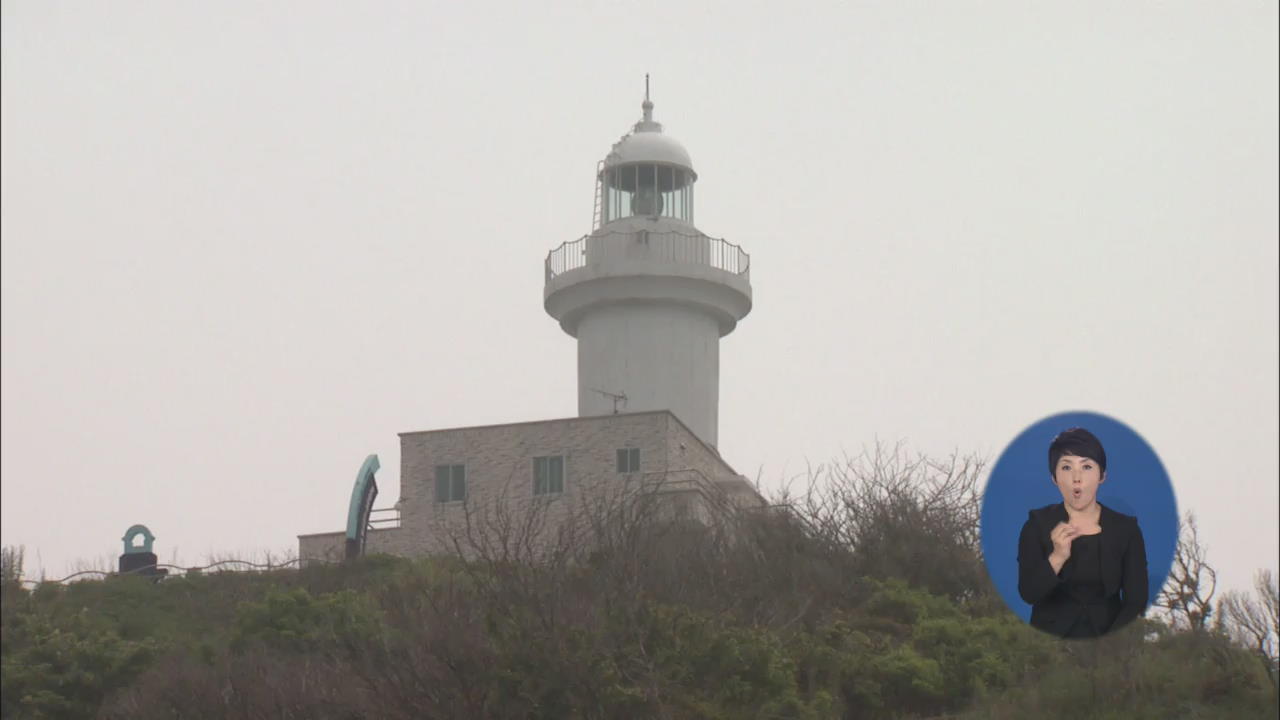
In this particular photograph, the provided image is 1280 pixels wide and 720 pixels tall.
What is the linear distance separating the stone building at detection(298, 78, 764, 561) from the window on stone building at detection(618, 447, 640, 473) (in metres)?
0.02

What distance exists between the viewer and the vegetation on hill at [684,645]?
17.4m

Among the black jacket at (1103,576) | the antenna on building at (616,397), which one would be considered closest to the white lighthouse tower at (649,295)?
the antenna on building at (616,397)

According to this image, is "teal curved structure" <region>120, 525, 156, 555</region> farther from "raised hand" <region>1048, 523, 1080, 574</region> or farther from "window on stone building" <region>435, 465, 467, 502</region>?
"raised hand" <region>1048, 523, 1080, 574</region>

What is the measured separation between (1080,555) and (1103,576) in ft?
0.45

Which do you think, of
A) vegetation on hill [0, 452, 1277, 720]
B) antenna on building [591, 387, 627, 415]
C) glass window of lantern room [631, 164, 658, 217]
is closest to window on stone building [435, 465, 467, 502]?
antenna on building [591, 387, 627, 415]

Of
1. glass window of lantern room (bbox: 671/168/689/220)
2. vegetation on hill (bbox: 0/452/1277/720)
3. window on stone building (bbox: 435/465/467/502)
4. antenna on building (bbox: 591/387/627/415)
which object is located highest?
glass window of lantern room (bbox: 671/168/689/220)

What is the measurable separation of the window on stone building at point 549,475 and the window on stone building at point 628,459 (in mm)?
1372

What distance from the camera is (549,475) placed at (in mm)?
33781

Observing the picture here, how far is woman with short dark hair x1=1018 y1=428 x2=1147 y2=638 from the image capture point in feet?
22.7

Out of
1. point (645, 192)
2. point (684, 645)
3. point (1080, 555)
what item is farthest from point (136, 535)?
point (1080, 555)

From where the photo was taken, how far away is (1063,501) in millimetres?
7086

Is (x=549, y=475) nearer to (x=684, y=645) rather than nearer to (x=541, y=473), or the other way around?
(x=541, y=473)

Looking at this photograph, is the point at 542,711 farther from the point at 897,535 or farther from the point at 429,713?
the point at 897,535

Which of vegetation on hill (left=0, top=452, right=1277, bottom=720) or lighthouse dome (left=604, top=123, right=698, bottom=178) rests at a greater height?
lighthouse dome (left=604, top=123, right=698, bottom=178)
